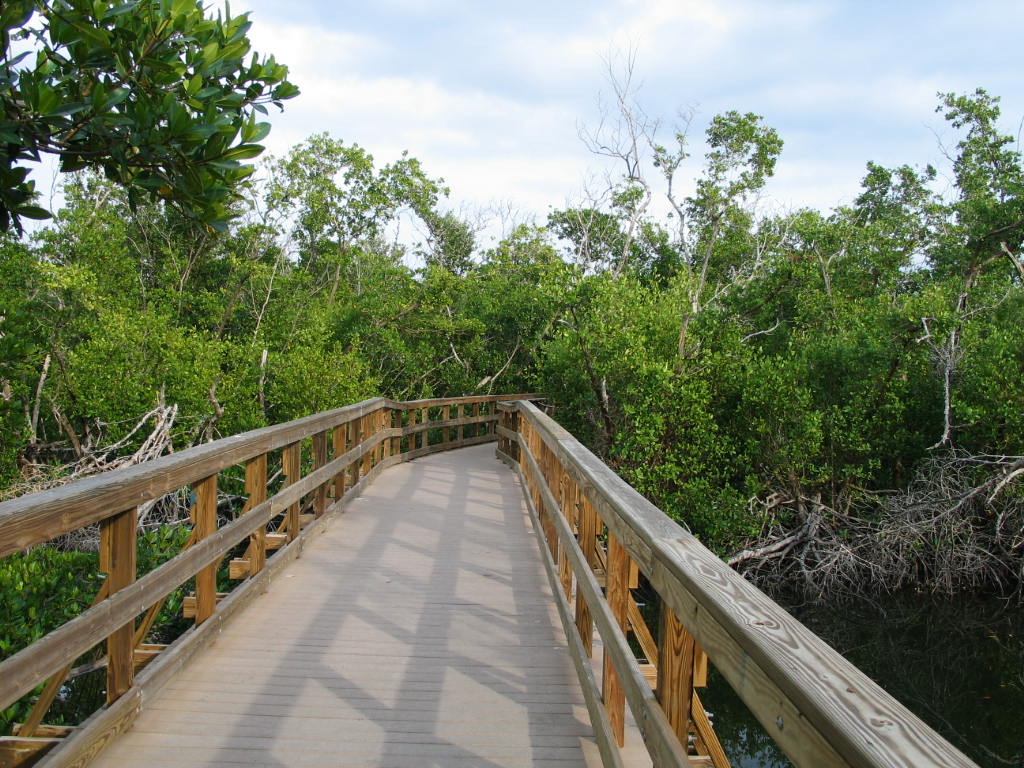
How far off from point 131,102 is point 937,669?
9.47 meters

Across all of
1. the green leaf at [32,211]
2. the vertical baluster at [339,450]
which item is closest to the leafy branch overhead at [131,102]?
the green leaf at [32,211]

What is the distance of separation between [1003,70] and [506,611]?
2304 centimetres

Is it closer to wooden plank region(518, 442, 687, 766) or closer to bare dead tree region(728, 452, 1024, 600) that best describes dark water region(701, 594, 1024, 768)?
bare dead tree region(728, 452, 1024, 600)

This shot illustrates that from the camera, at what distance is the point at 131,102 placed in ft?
9.56

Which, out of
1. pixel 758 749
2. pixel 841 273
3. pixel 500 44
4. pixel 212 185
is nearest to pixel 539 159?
pixel 500 44

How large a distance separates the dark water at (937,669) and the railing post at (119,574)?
250 inches

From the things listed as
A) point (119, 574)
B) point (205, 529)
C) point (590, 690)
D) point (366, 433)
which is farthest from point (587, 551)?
point (366, 433)

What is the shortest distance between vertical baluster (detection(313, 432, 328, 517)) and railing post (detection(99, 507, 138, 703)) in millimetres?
3019

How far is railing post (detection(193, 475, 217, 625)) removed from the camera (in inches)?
132

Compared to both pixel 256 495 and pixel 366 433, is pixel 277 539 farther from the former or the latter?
pixel 366 433

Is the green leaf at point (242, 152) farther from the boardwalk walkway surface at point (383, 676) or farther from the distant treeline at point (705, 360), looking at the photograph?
the distant treeline at point (705, 360)

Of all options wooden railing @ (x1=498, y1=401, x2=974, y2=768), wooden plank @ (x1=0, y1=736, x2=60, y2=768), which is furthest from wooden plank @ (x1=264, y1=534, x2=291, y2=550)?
wooden plank @ (x1=0, y1=736, x2=60, y2=768)

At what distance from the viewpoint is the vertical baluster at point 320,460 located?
19.3 ft

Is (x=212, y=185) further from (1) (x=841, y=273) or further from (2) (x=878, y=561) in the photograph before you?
(1) (x=841, y=273)
